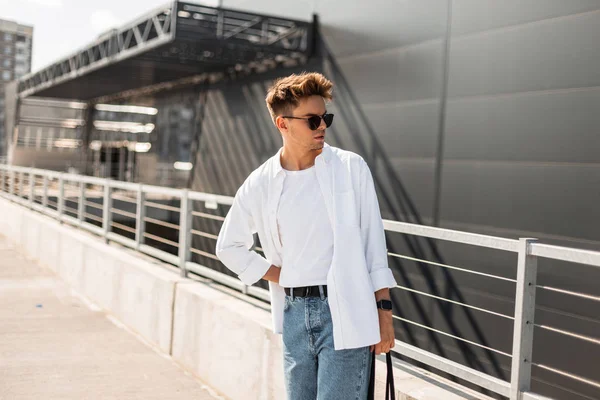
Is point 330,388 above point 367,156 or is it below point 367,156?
below

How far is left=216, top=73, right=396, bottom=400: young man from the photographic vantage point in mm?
2465

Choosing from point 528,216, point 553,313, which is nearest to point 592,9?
point 528,216

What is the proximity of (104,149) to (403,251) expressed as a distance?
86.3 ft

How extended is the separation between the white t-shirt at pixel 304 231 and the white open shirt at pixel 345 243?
0.12 feet

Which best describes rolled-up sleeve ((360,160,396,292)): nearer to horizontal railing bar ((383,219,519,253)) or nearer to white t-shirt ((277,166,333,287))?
white t-shirt ((277,166,333,287))

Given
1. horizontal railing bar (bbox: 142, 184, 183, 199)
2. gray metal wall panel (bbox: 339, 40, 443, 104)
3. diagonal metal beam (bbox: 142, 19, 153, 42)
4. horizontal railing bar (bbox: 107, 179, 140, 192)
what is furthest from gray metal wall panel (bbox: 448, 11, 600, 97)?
diagonal metal beam (bbox: 142, 19, 153, 42)

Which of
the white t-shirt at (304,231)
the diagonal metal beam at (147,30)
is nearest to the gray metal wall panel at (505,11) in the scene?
the white t-shirt at (304,231)

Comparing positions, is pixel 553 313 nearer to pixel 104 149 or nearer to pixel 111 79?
pixel 111 79

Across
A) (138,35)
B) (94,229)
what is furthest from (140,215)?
(138,35)

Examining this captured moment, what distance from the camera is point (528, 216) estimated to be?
1001 cm

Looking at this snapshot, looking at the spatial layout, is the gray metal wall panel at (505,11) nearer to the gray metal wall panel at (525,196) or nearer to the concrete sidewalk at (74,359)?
the gray metal wall panel at (525,196)

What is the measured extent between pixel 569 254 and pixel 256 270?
130 centimetres

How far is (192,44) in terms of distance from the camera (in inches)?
655

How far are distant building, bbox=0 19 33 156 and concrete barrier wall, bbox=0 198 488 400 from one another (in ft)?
430
